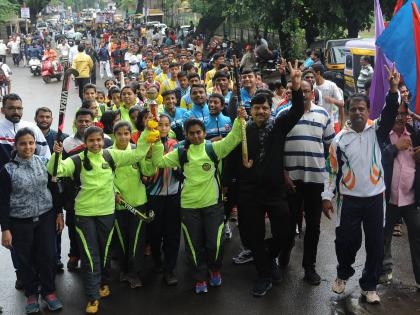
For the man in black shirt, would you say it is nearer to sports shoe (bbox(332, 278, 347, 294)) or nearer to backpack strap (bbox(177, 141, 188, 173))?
backpack strap (bbox(177, 141, 188, 173))

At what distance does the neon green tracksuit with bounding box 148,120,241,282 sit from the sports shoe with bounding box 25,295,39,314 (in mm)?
1556

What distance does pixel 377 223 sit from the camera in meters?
4.93

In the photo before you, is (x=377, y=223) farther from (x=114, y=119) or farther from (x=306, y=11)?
Answer: (x=306, y=11)

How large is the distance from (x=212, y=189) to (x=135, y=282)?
1320 millimetres

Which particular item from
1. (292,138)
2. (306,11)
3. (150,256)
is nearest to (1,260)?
(150,256)

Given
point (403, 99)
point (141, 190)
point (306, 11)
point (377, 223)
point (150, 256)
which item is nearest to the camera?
point (377, 223)

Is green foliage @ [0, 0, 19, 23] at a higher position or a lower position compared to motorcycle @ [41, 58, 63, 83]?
higher

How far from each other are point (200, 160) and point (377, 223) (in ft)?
5.79

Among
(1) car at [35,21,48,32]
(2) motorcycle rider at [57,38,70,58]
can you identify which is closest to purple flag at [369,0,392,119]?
(2) motorcycle rider at [57,38,70,58]

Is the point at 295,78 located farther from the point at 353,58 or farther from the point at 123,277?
the point at 353,58

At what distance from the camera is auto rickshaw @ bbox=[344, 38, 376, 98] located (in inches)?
566

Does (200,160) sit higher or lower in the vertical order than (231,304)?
higher

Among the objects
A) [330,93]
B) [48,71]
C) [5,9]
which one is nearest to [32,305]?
[330,93]

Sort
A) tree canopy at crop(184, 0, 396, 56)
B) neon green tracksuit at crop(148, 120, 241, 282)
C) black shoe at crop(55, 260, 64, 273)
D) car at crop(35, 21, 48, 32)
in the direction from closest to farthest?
neon green tracksuit at crop(148, 120, 241, 282) < black shoe at crop(55, 260, 64, 273) < tree canopy at crop(184, 0, 396, 56) < car at crop(35, 21, 48, 32)
